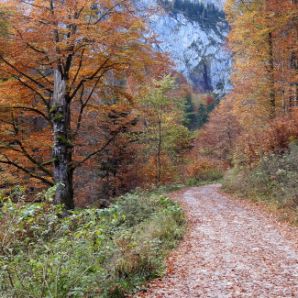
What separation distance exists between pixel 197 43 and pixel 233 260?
8345 centimetres

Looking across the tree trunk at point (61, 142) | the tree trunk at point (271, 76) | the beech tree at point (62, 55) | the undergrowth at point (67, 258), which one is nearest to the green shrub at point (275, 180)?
the tree trunk at point (271, 76)

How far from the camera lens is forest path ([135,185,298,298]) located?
5488 mm

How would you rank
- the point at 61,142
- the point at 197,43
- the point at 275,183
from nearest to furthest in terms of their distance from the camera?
1. the point at 61,142
2. the point at 275,183
3. the point at 197,43

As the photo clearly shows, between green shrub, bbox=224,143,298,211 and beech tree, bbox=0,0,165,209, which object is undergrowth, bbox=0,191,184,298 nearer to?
beech tree, bbox=0,0,165,209

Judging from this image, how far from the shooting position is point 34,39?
9.38 meters

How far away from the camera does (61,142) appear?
415 inches

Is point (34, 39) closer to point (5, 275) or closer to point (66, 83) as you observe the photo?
point (66, 83)

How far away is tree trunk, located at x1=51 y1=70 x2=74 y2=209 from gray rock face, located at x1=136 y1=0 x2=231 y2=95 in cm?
7295

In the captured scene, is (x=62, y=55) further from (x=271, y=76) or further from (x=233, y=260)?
(x=271, y=76)

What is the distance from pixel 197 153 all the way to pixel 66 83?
2633cm

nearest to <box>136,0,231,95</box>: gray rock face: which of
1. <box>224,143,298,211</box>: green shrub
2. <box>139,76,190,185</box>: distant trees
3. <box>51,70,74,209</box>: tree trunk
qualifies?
<box>139,76,190,185</box>: distant trees

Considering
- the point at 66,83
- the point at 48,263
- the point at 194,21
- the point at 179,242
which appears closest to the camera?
the point at 48,263

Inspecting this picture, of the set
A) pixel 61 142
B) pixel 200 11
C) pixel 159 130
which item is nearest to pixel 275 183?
pixel 61 142

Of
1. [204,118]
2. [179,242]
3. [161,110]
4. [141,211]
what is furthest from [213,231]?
[204,118]
